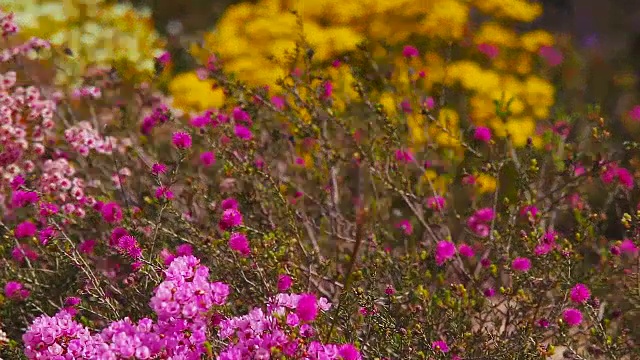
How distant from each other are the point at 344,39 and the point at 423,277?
12.1 ft

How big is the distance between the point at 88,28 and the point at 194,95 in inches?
80.1

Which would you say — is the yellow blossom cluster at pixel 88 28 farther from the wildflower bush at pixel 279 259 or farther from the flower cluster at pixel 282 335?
the flower cluster at pixel 282 335

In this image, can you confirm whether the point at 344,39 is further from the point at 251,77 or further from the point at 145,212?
the point at 145,212

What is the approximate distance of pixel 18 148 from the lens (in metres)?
3.25

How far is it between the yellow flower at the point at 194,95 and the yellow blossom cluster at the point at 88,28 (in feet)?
1.93

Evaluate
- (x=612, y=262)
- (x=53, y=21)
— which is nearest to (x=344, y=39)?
(x=53, y=21)

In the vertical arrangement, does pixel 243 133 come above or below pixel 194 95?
below

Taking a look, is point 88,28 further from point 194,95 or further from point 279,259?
point 279,259

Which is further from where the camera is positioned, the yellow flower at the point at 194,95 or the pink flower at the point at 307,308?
the yellow flower at the point at 194,95

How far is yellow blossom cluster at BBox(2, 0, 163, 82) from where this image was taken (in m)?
6.97

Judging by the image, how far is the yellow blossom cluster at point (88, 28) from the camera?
6.97 meters

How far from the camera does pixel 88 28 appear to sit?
754cm

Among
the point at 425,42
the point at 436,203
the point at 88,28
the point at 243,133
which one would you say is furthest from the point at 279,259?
the point at 88,28

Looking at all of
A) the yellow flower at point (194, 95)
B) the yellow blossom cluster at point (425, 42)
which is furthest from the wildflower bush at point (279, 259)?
the yellow blossom cluster at point (425, 42)
